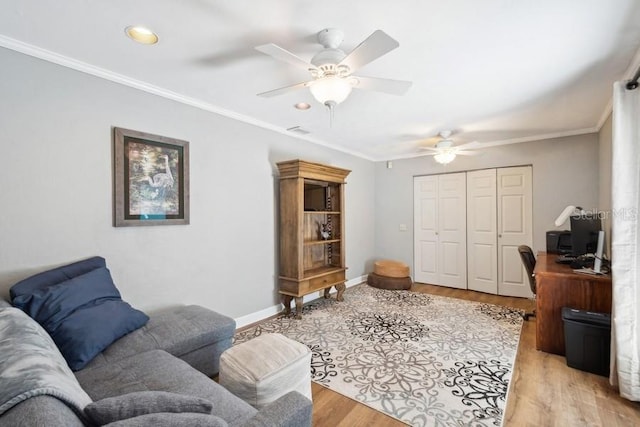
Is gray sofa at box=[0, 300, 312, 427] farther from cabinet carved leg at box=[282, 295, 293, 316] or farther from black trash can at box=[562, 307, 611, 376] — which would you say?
black trash can at box=[562, 307, 611, 376]

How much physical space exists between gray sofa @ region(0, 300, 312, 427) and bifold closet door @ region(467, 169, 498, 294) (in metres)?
4.22

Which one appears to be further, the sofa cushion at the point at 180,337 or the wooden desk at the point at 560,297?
the wooden desk at the point at 560,297

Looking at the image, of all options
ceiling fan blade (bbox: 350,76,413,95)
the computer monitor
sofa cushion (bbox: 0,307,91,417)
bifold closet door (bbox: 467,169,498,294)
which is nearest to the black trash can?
the computer monitor

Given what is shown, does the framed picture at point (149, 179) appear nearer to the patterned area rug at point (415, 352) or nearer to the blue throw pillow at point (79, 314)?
the blue throw pillow at point (79, 314)

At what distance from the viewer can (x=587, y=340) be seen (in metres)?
2.40

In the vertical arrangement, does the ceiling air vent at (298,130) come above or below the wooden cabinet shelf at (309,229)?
above

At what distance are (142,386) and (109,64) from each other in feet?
7.67

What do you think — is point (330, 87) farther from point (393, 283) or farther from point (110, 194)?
point (393, 283)

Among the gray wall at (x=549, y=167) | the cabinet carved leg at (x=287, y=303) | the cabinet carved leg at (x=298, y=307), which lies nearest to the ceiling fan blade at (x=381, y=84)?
the cabinet carved leg at (x=298, y=307)

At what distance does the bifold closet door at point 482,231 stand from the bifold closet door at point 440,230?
0.10 m

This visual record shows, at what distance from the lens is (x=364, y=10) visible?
5.41 feet

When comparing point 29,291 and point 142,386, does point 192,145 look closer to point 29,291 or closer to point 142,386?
point 29,291

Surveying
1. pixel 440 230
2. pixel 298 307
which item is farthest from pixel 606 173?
pixel 298 307

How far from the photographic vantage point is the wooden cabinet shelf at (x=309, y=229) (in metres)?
3.64
